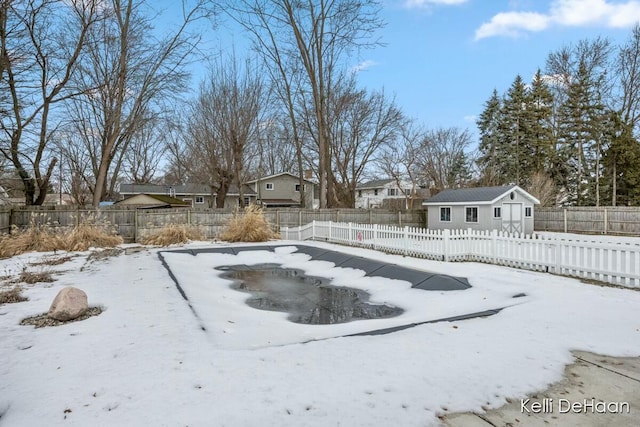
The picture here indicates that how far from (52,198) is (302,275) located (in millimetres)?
51094

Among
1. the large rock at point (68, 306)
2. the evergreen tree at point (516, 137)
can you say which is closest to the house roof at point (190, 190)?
the evergreen tree at point (516, 137)

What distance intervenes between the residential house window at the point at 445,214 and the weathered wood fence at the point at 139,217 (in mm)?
4689

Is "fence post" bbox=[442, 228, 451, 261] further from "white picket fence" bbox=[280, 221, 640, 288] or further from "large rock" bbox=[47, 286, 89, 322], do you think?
"large rock" bbox=[47, 286, 89, 322]

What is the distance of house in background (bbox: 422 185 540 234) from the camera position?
17.3 metres

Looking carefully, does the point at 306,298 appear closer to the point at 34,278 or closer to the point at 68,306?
the point at 68,306

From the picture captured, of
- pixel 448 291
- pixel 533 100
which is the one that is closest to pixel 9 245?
pixel 448 291

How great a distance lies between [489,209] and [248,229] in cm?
1120

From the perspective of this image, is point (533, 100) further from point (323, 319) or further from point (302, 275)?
point (323, 319)

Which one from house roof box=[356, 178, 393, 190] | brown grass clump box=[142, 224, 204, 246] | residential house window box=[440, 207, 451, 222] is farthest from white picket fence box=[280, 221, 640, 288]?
house roof box=[356, 178, 393, 190]

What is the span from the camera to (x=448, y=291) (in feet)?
20.0

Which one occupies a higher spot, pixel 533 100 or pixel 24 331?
pixel 533 100

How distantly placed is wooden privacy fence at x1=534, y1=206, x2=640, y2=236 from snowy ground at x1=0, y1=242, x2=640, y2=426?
52.8ft

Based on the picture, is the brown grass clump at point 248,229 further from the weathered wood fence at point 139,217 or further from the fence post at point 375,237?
the fence post at point 375,237

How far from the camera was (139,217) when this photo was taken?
14.8m
